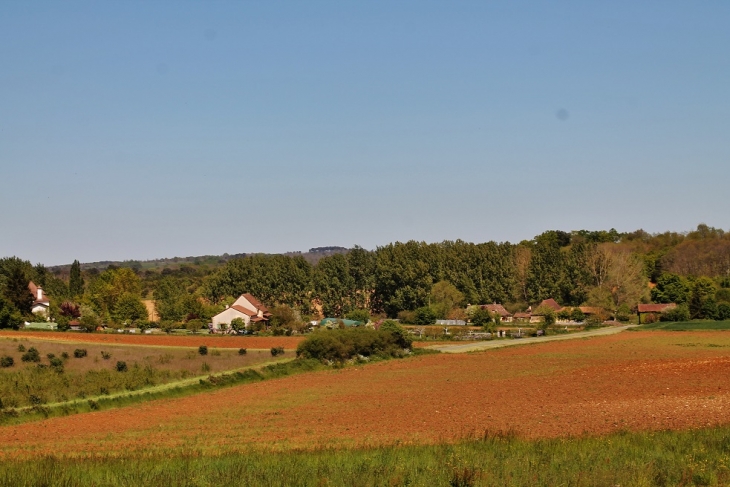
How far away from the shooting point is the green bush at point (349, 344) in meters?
54.1

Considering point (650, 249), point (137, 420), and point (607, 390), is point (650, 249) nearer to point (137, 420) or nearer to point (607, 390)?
point (607, 390)

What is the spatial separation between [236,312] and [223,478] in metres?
88.9

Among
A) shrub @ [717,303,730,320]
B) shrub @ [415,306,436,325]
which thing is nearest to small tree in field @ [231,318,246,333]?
shrub @ [415,306,436,325]

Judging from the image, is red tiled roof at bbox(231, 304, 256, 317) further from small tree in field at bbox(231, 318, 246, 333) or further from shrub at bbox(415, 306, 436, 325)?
shrub at bbox(415, 306, 436, 325)

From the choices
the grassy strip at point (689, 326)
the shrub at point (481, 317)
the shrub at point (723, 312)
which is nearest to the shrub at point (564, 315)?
the shrub at point (481, 317)

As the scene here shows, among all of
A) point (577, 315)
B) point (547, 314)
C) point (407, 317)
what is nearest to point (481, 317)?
point (547, 314)

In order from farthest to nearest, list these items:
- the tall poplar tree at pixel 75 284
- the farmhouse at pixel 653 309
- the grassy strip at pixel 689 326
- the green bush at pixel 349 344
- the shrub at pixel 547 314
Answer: the tall poplar tree at pixel 75 284 < the farmhouse at pixel 653 309 < the shrub at pixel 547 314 < the grassy strip at pixel 689 326 < the green bush at pixel 349 344

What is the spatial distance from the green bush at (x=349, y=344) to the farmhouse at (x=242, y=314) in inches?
1640

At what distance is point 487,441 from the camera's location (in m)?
19.4

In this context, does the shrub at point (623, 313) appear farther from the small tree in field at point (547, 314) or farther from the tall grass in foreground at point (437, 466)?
the tall grass in foreground at point (437, 466)

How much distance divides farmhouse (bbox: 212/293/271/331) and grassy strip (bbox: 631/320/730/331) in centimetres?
4571

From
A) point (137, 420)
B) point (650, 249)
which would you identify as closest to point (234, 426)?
point (137, 420)

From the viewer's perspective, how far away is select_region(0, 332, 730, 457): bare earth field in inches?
918

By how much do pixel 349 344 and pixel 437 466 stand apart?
40.2m
